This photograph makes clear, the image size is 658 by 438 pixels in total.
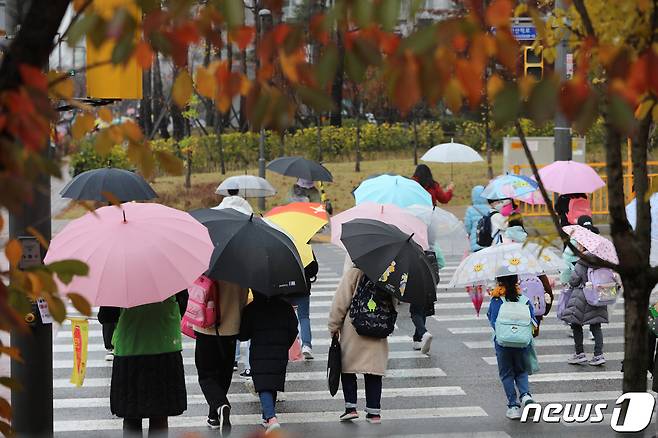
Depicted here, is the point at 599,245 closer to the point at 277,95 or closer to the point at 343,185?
the point at 277,95

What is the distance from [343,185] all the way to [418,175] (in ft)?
53.2

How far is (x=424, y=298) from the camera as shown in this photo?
8.54 metres

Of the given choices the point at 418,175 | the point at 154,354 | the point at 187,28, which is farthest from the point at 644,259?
the point at 418,175

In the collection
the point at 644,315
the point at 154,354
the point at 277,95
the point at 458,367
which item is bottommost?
the point at 458,367

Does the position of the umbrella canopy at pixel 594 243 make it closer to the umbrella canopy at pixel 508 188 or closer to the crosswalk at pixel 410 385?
the crosswalk at pixel 410 385

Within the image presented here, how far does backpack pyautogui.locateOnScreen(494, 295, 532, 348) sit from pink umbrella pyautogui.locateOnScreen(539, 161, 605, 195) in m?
5.56

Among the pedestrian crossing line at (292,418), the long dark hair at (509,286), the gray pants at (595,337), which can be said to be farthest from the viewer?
the gray pants at (595,337)

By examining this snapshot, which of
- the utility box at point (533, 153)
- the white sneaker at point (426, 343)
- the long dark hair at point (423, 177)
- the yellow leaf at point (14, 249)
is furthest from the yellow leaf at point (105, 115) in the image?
the utility box at point (533, 153)

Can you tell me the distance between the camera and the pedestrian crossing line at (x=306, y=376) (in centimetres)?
1089

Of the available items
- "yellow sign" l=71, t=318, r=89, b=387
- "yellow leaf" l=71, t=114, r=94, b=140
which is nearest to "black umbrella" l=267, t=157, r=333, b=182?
"yellow sign" l=71, t=318, r=89, b=387

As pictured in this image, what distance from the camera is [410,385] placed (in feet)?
35.1

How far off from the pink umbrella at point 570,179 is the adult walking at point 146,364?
310 inches

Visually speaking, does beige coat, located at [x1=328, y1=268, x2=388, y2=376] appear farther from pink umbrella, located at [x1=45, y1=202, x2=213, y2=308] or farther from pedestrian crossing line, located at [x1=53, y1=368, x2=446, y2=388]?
pedestrian crossing line, located at [x1=53, y1=368, x2=446, y2=388]

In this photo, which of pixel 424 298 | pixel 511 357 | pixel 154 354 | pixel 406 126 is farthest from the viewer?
pixel 406 126
